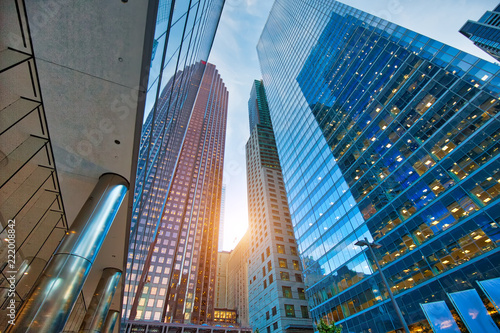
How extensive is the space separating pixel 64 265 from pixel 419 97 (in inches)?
1460

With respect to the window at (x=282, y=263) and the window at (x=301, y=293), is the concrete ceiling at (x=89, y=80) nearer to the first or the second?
the window at (x=282, y=263)

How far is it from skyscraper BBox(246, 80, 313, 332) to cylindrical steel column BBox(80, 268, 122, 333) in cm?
3749

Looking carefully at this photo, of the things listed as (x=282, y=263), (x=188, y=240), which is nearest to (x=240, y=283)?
(x=188, y=240)

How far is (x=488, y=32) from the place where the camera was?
362 ft

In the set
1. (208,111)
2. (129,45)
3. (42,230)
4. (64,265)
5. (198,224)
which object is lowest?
(64,265)

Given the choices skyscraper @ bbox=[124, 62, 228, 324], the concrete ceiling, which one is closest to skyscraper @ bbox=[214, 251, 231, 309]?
skyscraper @ bbox=[124, 62, 228, 324]

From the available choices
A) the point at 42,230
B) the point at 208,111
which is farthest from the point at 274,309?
the point at 208,111

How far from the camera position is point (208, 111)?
181 m

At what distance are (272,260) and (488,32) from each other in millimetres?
150969

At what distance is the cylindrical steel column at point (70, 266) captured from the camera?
5.47 meters

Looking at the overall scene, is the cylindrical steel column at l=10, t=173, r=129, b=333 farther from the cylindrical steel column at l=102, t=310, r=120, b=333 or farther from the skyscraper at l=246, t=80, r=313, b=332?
the skyscraper at l=246, t=80, r=313, b=332

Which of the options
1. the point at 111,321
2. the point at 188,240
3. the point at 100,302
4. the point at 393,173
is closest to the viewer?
the point at 100,302

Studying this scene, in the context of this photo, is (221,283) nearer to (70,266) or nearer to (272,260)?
(272,260)

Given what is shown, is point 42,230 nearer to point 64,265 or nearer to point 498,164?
point 64,265
